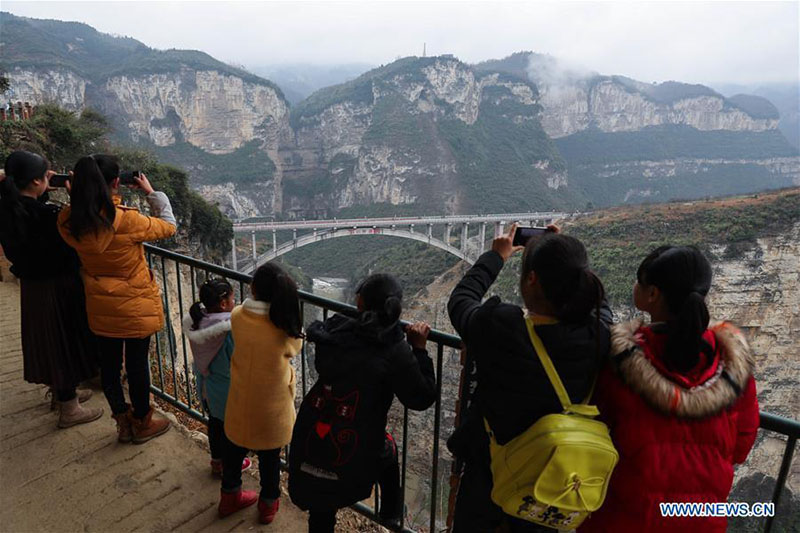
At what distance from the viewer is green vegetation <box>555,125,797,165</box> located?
81.1 meters

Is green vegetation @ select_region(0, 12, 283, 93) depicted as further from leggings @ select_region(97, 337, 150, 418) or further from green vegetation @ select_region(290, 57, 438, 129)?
leggings @ select_region(97, 337, 150, 418)

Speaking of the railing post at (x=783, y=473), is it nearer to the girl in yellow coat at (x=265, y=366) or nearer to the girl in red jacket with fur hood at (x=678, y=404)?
the girl in red jacket with fur hood at (x=678, y=404)

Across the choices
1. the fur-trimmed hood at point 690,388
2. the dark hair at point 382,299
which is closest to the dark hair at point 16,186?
the dark hair at point 382,299

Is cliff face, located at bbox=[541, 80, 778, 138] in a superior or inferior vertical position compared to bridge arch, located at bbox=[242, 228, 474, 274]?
superior

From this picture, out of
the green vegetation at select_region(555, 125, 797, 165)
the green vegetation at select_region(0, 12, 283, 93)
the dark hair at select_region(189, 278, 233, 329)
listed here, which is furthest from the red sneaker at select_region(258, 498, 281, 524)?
the green vegetation at select_region(555, 125, 797, 165)

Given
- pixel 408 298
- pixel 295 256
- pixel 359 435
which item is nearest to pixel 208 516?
pixel 359 435

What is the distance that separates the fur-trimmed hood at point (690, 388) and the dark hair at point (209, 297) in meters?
1.41

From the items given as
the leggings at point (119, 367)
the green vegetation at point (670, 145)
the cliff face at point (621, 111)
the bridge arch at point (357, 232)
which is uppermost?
the cliff face at point (621, 111)

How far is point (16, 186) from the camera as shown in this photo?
188 cm

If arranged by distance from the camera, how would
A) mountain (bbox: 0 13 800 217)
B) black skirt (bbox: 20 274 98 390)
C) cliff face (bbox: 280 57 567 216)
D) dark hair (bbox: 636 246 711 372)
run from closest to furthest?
dark hair (bbox: 636 246 711 372) < black skirt (bbox: 20 274 98 390) < mountain (bbox: 0 13 800 217) < cliff face (bbox: 280 57 567 216)

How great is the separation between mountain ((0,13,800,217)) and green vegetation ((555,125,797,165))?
37 centimetres

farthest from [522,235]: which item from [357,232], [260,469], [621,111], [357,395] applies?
[621,111]

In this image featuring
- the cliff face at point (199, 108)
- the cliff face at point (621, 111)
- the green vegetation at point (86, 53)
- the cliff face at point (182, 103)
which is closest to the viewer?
the green vegetation at point (86, 53)

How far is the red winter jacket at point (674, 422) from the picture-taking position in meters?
0.93
